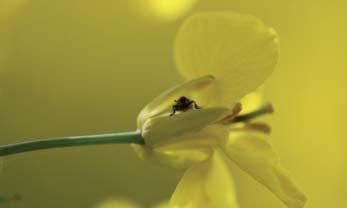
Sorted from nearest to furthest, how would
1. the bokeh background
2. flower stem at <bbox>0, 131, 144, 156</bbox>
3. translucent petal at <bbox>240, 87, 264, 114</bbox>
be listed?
flower stem at <bbox>0, 131, 144, 156</bbox> → translucent petal at <bbox>240, 87, 264, 114</bbox> → the bokeh background

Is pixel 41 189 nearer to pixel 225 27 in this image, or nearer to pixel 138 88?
pixel 138 88

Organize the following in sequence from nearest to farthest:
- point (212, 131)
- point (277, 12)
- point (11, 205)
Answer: point (212, 131)
point (11, 205)
point (277, 12)

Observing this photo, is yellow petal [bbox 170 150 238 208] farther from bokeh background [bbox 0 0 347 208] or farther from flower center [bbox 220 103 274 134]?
bokeh background [bbox 0 0 347 208]

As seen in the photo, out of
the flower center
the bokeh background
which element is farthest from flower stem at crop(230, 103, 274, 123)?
the bokeh background

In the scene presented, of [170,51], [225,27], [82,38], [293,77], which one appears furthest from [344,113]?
[225,27]

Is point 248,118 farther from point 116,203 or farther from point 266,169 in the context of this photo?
point 116,203

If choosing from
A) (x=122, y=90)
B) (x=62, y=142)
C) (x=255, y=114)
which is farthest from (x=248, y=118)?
(x=122, y=90)

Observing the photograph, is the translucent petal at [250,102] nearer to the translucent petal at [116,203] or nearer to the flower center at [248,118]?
the flower center at [248,118]
